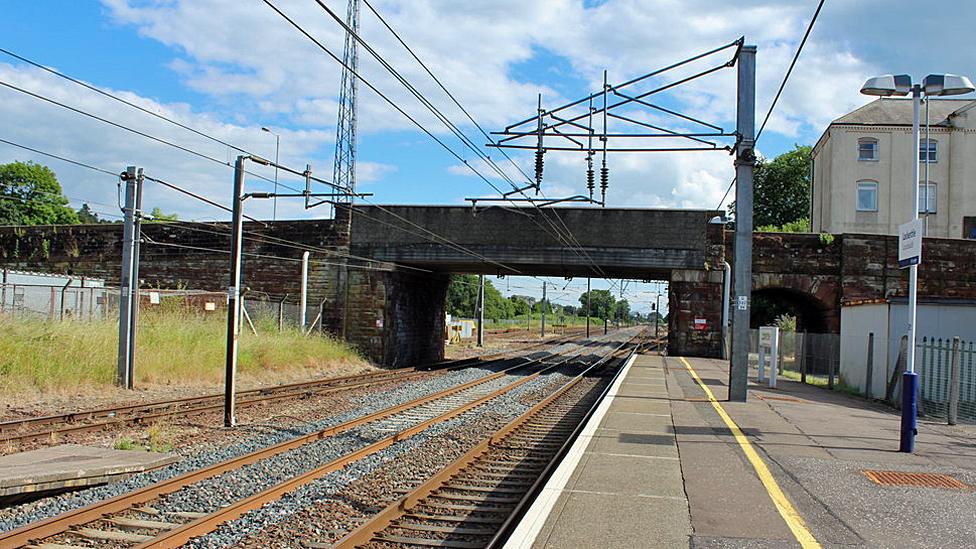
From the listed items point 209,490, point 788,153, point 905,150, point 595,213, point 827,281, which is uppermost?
point 788,153

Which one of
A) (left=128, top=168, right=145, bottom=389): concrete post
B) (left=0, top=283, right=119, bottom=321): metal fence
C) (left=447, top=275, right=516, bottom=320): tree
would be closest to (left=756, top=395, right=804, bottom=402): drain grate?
(left=128, top=168, right=145, bottom=389): concrete post

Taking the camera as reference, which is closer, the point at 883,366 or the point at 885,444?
the point at 885,444

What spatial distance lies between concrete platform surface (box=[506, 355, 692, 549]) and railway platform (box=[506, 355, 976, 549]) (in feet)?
0.05

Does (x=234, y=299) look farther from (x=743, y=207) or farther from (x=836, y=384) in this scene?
(x=836, y=384)

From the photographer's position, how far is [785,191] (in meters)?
76.9

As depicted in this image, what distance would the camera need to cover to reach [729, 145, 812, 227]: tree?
76312mm

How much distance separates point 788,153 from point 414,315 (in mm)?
55389

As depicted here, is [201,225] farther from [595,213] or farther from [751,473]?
[751,473]

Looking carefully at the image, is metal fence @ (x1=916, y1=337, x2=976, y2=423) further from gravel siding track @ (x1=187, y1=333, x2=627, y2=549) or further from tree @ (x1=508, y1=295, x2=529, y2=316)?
tree @ (x1=508, y1=295, x2=529, y2=316)

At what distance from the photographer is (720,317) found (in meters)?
32.2

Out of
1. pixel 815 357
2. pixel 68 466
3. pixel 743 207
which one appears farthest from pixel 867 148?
pixel 68 466

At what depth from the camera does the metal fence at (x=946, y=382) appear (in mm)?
14862

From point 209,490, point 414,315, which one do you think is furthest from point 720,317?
point 209,490

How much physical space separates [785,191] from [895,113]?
2668cm
